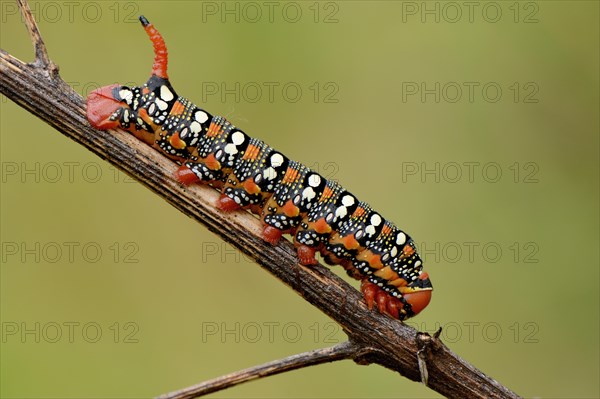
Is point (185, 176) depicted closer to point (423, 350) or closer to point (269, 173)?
point (269, 173)

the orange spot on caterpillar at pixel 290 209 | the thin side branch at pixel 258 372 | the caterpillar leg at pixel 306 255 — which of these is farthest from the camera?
the orange spot on caterpillar at pixel 290 209

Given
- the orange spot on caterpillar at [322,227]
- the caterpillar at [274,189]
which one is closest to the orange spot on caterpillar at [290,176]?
the caterpillar at [274,189]

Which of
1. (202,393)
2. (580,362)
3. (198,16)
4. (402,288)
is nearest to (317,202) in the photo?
(402,288)

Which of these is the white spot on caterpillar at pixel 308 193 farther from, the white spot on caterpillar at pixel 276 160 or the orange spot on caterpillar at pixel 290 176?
the white spot on caterpillar at pixel 276 160

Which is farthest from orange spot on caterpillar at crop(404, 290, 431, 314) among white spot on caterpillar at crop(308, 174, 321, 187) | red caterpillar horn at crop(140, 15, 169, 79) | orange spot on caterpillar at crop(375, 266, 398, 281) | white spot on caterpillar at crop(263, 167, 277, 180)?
red caterpillar horn at crop(140, 15, 169, 79)

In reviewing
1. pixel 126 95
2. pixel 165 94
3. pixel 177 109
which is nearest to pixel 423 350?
pixel 177 109

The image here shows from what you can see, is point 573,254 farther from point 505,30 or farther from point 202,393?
point 202,393
